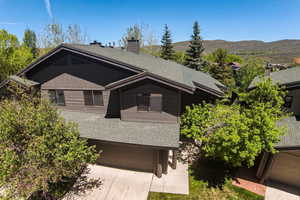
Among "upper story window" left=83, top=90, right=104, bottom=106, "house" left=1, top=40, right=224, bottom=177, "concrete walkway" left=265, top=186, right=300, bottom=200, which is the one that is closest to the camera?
"concrete walkway" left=265, top=186, right=300, bottom=200

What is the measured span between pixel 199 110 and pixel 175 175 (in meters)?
4.31

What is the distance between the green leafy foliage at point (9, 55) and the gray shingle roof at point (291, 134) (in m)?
35.3

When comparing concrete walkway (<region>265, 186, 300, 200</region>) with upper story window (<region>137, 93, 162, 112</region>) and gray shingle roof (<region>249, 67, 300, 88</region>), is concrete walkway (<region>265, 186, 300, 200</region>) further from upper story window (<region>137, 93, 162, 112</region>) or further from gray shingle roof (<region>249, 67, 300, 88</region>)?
upper story window (<region>137, 93, 162, 112</region>)

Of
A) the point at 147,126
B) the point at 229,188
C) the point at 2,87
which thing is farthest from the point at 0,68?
the point at 229,188

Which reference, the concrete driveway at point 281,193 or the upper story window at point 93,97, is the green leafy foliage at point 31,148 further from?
the concrete driveway at point 281,193

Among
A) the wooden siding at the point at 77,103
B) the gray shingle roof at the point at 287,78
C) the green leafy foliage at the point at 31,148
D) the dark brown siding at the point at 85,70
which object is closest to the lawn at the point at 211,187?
the green leafy foliage at the point at 31,148

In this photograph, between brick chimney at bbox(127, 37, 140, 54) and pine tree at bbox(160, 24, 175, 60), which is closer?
brick chimney at bbox(127, 37, 140, 54)

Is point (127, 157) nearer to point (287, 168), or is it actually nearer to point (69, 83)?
point (69, 83)

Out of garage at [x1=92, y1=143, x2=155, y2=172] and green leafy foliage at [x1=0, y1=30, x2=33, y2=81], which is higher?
green leafy foliage at [x1=0, y1=30, x2=33, y2=81]

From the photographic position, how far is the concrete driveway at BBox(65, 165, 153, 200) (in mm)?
7344

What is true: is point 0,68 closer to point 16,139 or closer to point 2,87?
point 2,87

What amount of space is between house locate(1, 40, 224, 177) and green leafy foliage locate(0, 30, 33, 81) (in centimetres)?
1671

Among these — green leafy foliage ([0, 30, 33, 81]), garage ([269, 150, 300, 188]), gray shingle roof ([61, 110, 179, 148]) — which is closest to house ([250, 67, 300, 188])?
garage ([269, 150, 300, 188])

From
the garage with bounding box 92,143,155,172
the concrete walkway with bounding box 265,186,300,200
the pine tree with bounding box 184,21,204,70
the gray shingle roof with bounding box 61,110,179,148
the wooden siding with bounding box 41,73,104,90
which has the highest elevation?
the pine tree with bounding box 184,21,204,70
